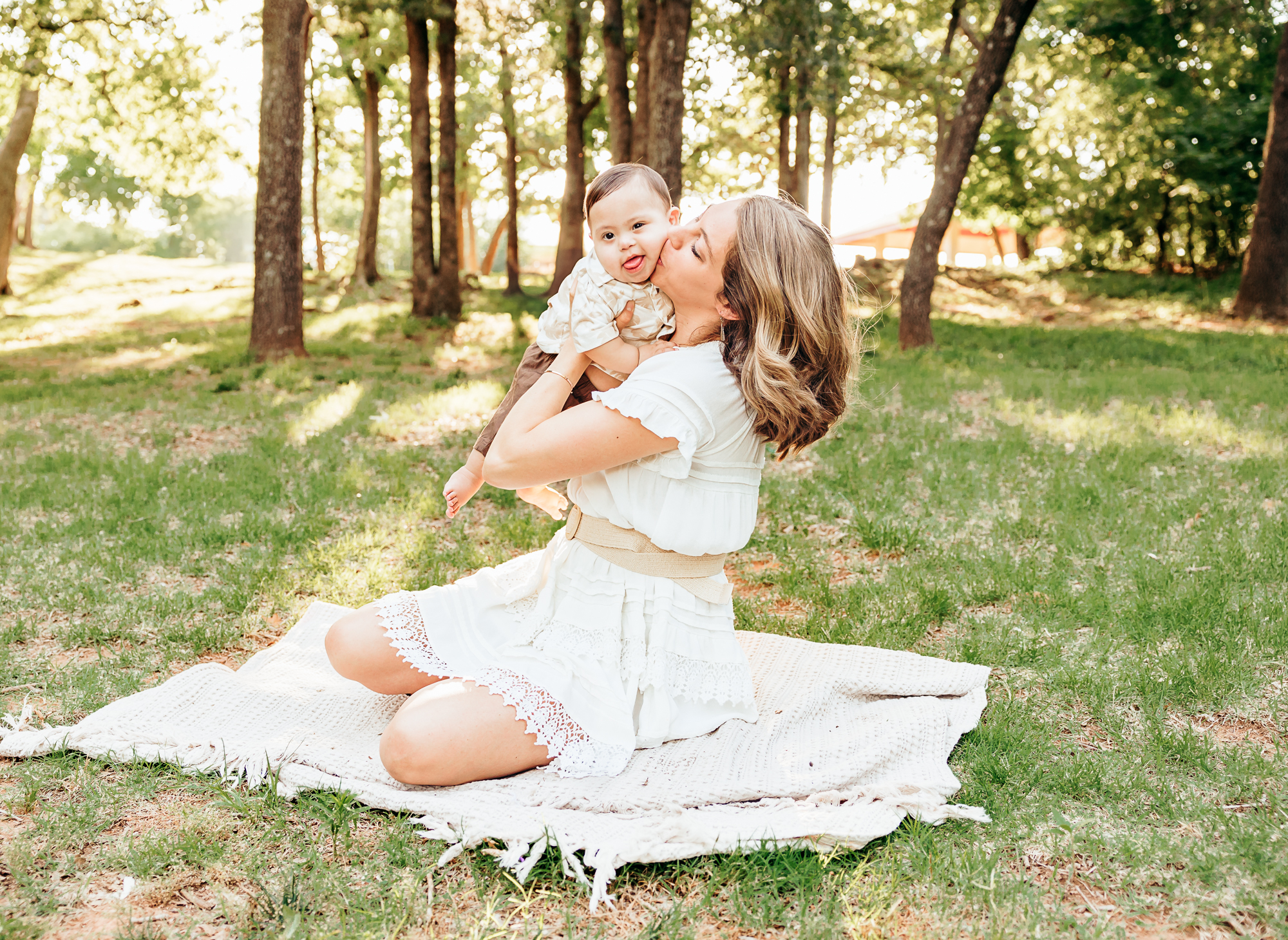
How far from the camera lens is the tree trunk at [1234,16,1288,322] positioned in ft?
43.3

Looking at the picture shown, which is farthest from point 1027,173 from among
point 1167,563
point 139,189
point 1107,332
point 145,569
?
point 139,189

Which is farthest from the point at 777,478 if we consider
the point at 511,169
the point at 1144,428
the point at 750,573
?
the point at 511,169

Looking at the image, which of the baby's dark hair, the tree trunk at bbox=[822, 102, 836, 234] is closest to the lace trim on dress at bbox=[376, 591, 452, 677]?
the baby's dark hair

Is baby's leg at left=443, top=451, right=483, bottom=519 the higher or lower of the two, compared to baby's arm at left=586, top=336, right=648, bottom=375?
lower

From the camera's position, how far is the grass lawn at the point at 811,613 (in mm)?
2240

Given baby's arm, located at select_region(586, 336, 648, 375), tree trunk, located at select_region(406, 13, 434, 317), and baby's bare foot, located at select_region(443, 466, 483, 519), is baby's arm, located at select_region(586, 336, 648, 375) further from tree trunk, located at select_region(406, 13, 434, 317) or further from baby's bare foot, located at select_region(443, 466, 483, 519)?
tree trunk, located at select_region(406, 13, 434, 317)

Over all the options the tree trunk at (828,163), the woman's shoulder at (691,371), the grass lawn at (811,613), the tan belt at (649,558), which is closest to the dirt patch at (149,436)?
the grass lawn at (811,613)

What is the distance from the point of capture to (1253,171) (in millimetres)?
18172

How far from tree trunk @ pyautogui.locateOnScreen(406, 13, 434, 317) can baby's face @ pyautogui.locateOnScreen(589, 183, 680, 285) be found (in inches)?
480

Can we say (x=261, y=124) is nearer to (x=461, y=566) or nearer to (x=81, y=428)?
(x=81, y=428)

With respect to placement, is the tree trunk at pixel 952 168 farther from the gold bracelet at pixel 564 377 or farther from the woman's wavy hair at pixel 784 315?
the gold bracelet at pixel 564 377

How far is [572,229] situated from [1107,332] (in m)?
9.68

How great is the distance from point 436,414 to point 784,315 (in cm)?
584

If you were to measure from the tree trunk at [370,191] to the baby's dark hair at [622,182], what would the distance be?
1706cm
